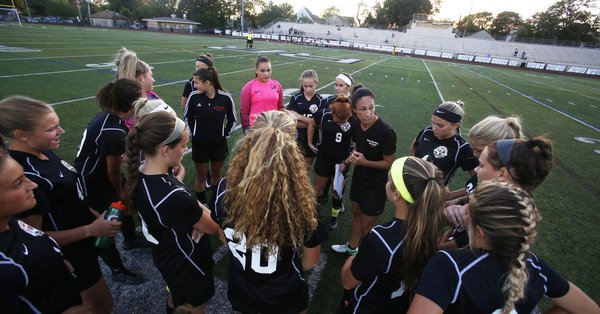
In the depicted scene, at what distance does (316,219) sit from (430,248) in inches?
27.3

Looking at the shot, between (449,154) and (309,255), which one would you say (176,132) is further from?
(449,154)

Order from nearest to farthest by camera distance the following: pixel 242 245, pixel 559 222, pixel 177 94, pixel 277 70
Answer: pixel 242 245 → pixel 559 222 → pixel 177 94 → pixel 277 70

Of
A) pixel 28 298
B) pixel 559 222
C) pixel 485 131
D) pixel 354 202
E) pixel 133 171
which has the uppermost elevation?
pixel 485 131

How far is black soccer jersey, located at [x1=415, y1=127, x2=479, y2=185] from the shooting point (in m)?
3.35

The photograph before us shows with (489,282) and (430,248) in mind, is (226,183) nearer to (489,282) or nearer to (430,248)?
(430,248)

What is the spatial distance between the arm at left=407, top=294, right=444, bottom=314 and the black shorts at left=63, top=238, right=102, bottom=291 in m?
2.37

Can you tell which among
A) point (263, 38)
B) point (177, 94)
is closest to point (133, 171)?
point (177, 94)

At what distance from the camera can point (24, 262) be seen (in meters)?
1.33

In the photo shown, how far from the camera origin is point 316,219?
189cm

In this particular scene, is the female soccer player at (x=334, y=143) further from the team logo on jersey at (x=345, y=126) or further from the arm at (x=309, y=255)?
the arm at (x=309, y=255)

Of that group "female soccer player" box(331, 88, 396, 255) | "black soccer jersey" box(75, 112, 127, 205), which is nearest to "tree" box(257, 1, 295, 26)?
"female soccer player" box(331, 88, 396, 255)

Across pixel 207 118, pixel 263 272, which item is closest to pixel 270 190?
pixel 263 272

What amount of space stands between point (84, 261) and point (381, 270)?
223 centimetres

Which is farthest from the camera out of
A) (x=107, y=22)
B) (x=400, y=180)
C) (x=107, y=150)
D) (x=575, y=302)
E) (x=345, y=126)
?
(x=107, y=22)
